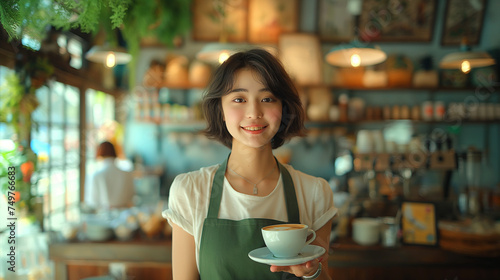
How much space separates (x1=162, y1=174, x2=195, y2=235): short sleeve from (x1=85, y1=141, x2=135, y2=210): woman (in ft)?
7.13

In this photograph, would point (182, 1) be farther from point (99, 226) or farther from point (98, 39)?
point (99, 226)

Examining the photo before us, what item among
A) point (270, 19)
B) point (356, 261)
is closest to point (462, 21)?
point (270, 19)

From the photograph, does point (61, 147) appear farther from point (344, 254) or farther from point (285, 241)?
point (285, 241)

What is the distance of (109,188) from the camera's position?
308cm

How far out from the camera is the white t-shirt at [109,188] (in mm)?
2987

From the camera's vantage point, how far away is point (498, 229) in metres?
1.94

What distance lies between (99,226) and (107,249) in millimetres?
139

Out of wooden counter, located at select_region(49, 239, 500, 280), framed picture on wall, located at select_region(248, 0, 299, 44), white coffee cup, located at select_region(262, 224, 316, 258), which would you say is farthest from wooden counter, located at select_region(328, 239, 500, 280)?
framed picture on wall, located at select_region(248, 0, 299, 44)

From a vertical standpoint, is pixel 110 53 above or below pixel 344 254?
above

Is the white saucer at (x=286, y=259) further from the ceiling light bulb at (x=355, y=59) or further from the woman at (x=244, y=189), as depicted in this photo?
the ceiling light bulb at (x=355, y=59)

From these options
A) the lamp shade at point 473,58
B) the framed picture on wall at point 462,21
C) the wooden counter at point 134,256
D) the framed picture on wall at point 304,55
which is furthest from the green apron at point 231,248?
the framed picture on wall at point 462,21

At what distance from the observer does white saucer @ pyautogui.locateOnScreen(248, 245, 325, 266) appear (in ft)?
2.38

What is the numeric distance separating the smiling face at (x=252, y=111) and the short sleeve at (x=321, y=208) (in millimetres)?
221

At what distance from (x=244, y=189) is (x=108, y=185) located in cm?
242
